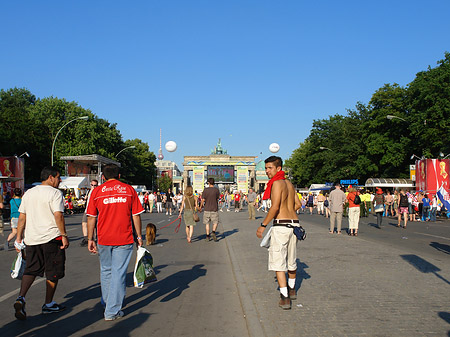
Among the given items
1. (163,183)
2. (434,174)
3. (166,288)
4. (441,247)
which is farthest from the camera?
(163,183)

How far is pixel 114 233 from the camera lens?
5531 mm

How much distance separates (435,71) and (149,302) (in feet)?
143

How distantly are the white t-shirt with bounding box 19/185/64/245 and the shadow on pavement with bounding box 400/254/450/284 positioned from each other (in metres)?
5.90

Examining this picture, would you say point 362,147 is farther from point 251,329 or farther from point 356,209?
point 251,329

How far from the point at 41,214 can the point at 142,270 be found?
57.1 inches

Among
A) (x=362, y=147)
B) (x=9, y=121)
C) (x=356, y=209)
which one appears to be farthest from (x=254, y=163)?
(x=356, y=209)

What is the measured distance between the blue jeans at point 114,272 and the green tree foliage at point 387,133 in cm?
3786

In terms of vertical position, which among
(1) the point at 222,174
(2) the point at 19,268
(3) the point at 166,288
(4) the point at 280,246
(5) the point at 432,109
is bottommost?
(3) the point at 166,288

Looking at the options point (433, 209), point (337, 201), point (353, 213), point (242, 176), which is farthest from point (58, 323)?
point (242, 176)

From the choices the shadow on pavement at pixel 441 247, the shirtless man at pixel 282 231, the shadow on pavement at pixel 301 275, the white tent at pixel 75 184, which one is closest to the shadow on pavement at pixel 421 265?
the shadow on pavement at pixel 301 275

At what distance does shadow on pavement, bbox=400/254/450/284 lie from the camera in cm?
828

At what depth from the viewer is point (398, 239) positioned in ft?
50.8

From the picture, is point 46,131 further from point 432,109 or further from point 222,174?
point 222,174

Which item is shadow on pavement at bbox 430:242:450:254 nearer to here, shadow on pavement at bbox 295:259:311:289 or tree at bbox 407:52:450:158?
shadow on pavement at bbox 295:259:311:289
